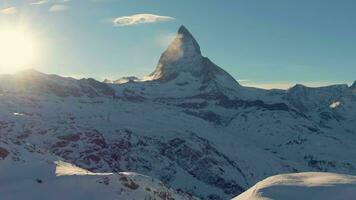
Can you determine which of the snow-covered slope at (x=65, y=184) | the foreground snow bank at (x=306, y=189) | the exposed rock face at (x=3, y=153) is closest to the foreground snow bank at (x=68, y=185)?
the snow-covered slope at (x=65, y=184)

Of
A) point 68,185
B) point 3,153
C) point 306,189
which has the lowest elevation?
point 68,185

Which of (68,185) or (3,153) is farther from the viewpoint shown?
(3,153)

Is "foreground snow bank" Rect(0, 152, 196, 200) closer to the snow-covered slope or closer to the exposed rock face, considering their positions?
the snow-covered slope

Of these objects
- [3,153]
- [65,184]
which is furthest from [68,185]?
[3,153]

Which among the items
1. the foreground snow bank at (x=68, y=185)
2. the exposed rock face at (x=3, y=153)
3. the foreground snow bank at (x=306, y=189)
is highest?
the foreground snow bank at (x=306, y=189)

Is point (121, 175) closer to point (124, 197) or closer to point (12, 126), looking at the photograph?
point (124, 197)

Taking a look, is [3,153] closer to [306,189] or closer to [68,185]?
[68,185]

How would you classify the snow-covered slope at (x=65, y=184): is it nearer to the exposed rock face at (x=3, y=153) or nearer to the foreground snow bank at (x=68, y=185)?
the foreground snow bank at (x=68, y=185)

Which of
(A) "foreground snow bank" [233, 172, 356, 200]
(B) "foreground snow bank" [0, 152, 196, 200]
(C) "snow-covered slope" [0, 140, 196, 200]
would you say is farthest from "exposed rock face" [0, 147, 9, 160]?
(A) "foreground snow bank" [233, 172, 356, 200]
